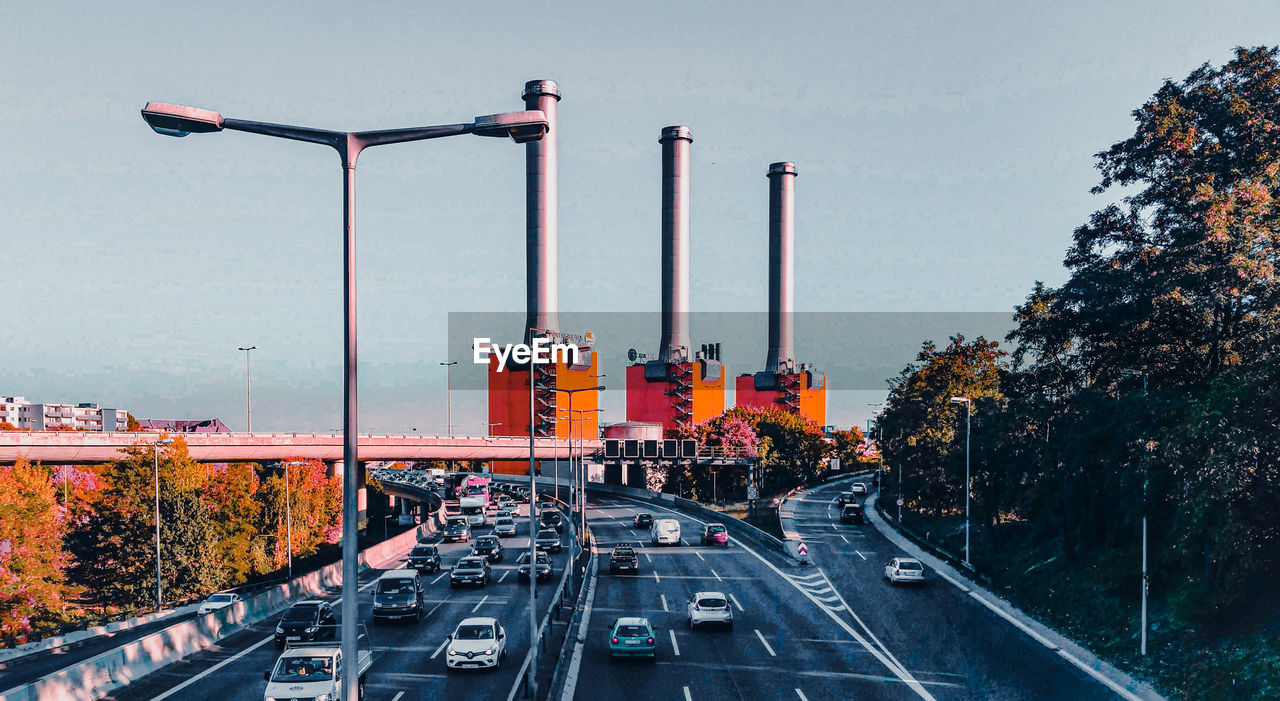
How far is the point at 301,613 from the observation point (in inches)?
1332

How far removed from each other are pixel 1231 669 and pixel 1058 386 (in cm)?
2236

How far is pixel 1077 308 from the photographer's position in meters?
42.3

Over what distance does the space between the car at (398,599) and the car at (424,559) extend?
17555mm

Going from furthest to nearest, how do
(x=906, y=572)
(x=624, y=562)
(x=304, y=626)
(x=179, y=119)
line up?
(x=624, y=562) < (x=906, y=572) < (x=304, y=626) < (x=179, y=119)

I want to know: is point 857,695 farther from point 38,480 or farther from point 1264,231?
point 38,480

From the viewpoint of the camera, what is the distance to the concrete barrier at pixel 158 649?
2480 centimetres

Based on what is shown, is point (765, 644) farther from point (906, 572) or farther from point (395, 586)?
point (906, 572)

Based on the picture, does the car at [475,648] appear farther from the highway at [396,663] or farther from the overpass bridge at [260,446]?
the overpass bridge at [260,446]

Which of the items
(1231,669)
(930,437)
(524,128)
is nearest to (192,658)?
(524,128)

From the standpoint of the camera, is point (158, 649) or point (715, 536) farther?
point (715, 536)

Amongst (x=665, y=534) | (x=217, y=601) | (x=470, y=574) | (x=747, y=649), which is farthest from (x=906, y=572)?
(x=217, y=601)

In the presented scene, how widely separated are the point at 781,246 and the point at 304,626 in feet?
412

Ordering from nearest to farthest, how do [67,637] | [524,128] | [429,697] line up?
1. [524,128]
2. [429,697]
3. [67,637]

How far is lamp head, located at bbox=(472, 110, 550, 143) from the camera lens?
1128 centimetres
